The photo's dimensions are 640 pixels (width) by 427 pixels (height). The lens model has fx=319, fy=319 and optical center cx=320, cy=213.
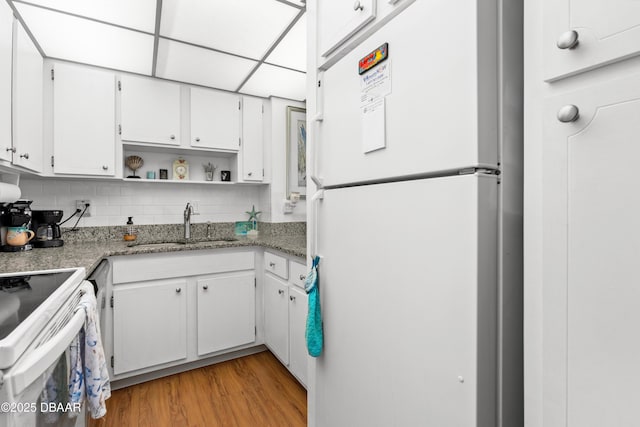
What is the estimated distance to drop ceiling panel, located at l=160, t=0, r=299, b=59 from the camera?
5.52ft

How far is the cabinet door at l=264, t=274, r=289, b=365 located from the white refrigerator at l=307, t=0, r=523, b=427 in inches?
44.3

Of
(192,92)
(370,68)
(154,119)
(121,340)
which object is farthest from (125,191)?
(370,68)

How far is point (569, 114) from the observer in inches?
24.0

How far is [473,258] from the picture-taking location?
74cm

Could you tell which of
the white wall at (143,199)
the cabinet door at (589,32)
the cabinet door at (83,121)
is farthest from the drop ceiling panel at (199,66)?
the cabinet door at (589,32)

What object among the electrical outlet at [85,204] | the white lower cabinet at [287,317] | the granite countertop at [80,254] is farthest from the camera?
the electrical outlet at [85,204]

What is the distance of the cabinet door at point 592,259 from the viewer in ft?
1.78

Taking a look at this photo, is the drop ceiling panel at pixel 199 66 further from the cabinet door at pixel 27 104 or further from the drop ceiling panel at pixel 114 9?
the cabinet door at pixel 27 104

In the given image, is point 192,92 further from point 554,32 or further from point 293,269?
point 554,32

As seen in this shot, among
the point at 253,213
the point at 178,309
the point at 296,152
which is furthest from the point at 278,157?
the point at 178,309

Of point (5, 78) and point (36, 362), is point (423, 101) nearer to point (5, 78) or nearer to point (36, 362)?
point (36, 362)

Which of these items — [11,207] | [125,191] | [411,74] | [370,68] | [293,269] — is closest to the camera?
[411,74]

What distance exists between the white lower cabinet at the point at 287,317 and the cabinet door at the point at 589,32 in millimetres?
1578

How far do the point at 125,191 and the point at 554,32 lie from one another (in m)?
2.98
